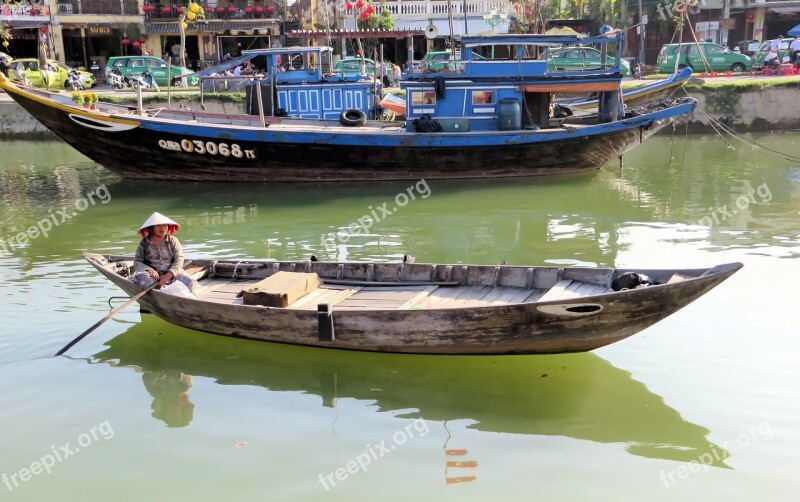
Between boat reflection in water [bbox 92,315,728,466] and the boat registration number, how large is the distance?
6981 millimetres

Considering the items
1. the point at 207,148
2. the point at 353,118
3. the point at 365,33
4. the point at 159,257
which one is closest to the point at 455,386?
the point at 159,257

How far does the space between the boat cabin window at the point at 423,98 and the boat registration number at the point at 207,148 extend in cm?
303

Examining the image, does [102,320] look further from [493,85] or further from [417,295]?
[493,85]

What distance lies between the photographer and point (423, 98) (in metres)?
14.1

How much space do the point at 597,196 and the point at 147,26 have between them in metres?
25.4

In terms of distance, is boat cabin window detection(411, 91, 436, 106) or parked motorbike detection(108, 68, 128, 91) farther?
parked motorbike detection(108, 68, 128, 91)

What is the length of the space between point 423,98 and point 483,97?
1079 millimetres

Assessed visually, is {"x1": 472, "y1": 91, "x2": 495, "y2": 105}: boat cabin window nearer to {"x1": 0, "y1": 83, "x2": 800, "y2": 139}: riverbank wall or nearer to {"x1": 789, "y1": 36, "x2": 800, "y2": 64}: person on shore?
{"x1": 0, "y1": 83, "x2": 800, "y2": 139}: riverbank wall

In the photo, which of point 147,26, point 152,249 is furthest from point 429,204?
point 147,26

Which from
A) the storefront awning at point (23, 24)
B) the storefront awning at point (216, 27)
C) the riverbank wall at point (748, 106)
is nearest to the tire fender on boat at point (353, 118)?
the riverbank wall at point (748, 106)

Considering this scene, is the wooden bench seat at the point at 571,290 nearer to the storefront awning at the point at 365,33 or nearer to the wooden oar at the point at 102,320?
the wooden oar at the point at 102,320

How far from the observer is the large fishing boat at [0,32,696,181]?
13539mm

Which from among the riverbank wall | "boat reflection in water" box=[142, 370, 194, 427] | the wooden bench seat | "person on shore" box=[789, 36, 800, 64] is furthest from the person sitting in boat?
"person on shore" box=[789, 36, 800, 64]

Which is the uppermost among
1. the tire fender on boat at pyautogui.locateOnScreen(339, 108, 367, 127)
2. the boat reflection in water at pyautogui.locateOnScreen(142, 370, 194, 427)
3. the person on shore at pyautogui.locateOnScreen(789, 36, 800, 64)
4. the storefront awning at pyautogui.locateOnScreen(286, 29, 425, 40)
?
the storefront awning at pyautogui.locateOnScreen(286, 29, 425, 40)
